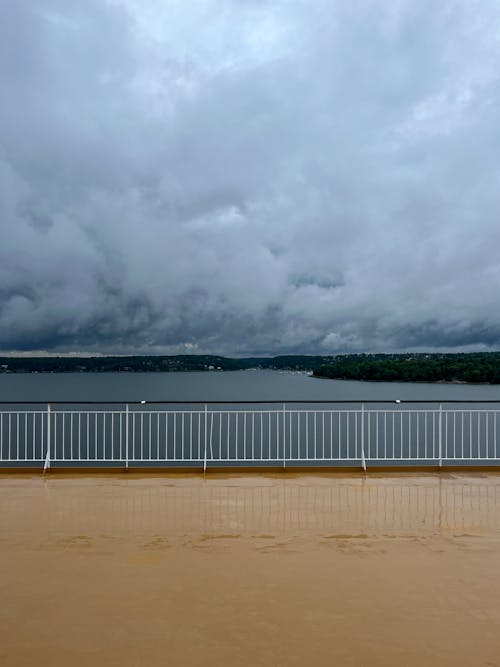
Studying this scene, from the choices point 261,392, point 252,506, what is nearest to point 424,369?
point 261,392

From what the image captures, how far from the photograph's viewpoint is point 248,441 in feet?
88.6

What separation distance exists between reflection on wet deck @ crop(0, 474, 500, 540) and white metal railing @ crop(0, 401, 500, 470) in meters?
0.37

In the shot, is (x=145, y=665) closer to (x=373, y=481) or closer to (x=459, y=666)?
(x=459, y=666)

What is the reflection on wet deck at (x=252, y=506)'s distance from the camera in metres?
4.67

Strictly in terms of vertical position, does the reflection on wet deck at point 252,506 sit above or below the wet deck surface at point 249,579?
below

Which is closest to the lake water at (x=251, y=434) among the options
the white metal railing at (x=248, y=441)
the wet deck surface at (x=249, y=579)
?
the white metal railing at (x=248, y=441)

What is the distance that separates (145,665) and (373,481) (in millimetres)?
4938

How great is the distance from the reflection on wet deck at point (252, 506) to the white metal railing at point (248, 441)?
0.37 metres

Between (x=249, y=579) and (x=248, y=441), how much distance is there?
23822mm

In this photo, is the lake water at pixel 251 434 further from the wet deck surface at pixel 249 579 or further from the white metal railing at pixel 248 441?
the wet deck surface at pixel 249 579

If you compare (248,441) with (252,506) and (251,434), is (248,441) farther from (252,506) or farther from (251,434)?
(252,506)

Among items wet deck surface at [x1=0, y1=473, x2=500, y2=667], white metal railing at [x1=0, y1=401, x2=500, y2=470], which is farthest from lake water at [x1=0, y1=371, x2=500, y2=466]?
wet deck surface at [x1=0, y1=473, x2=500, y2=667]

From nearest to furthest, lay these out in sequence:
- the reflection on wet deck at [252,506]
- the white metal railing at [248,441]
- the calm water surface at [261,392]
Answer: the reflection on wet deck at [252,506] → the white metal railing at [248,441] → the calm water surface at [261,392]

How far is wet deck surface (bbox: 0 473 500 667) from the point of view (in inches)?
103
